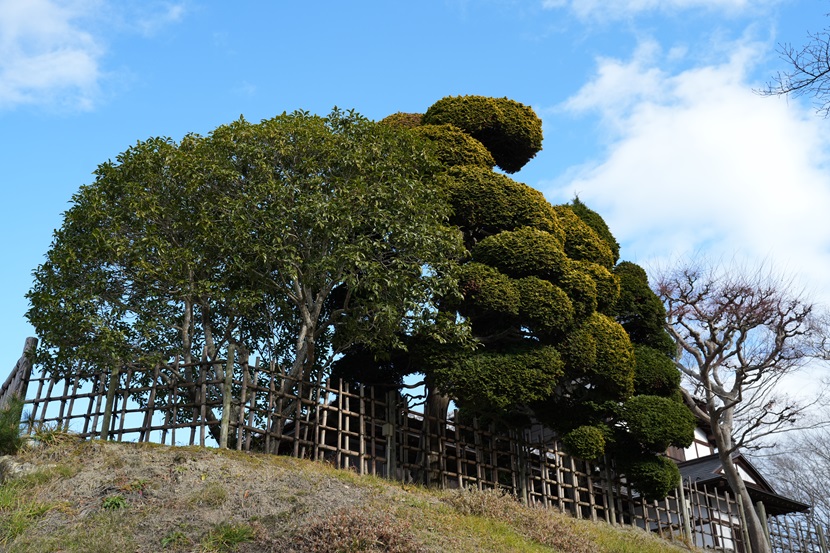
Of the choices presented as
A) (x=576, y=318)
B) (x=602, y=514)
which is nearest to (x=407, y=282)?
(x=576, y=318)

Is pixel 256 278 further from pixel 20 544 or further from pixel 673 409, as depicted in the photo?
pixel 673 409

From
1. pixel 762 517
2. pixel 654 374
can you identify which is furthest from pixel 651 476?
pixel 762 517

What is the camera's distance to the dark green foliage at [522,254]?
20.2 metres

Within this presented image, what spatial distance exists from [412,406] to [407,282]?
3.95 metres

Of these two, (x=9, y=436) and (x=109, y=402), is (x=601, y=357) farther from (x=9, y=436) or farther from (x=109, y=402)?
(x=9, y=436)

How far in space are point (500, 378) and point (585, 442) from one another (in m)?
3.12

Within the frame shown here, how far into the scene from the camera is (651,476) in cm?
2119

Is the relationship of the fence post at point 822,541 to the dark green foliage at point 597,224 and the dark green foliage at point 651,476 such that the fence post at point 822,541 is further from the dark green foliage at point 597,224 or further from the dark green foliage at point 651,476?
the dark green foliage at point 597,224

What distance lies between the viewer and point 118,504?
43.0 feet

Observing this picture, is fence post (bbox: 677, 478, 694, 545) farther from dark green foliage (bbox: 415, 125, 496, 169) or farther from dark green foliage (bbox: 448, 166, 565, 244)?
dark green foliage (bbox: 415, 125, 496, 169)

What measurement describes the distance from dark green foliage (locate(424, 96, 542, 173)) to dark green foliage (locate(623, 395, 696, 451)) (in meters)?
8.05

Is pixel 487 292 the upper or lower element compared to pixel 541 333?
upper

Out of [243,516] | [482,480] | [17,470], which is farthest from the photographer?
[482,480]

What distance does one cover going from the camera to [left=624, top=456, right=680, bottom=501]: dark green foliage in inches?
835
